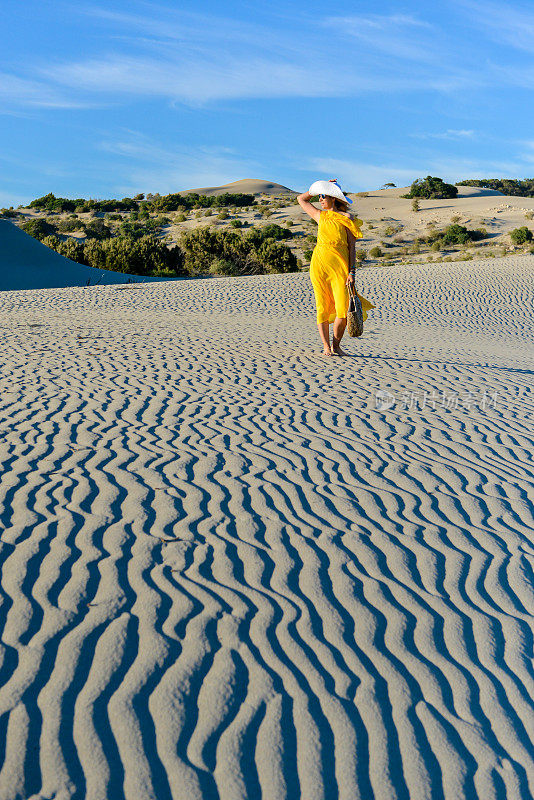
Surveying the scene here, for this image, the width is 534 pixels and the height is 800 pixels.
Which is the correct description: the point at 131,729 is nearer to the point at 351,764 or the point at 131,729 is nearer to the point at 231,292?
the point at 351,764

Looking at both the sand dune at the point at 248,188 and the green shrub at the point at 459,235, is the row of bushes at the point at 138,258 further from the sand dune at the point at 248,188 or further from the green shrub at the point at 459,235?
→ the sand dune at the point at 248,188

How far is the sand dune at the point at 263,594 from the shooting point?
100 inches

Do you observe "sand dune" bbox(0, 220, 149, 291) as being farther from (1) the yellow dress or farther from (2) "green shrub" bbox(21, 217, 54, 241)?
(1) the yellow dress

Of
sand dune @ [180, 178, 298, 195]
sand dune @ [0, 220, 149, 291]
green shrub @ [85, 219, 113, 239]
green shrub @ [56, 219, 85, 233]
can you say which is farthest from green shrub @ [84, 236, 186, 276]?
sand dune @ [180, 178, 298, 195]

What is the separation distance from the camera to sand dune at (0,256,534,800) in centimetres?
255

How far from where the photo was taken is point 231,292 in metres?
23.1

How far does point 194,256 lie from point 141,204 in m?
31.7

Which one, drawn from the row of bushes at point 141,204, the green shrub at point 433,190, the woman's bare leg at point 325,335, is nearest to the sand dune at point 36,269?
the woman's bare leg at point 325,335

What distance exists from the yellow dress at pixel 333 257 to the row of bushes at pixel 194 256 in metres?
24.5

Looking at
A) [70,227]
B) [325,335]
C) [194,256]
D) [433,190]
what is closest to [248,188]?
[433,190]

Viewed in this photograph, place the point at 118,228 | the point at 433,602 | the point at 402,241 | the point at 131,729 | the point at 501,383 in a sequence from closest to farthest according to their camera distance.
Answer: the point at 131,729 < the point at 433,602 < the point at 501,383 < the point at 402,241 < the point at 118,228

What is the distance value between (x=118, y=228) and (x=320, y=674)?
5228 centimetres

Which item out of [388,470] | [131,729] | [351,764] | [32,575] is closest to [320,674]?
[351,764]

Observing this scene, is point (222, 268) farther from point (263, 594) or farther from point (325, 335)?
point (263, 594)
